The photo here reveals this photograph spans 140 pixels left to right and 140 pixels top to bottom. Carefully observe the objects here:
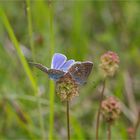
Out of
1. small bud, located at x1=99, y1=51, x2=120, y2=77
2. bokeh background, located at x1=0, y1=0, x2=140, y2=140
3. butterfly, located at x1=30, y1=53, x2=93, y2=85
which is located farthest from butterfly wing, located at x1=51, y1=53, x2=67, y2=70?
bokeh background, located at x1=0, y1=0, x2=140, y2=140

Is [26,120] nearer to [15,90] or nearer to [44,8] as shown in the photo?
[15,90]

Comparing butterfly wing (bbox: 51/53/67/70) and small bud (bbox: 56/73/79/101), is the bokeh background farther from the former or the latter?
butterfly wing (bbox: 51/53/67/70)

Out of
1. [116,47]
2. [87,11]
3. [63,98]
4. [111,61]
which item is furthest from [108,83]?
[63,98]

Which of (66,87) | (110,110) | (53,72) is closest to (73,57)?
(110,110)

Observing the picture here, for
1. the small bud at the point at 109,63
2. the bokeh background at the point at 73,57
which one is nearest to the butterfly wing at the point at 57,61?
the small bud at the point at 109,63

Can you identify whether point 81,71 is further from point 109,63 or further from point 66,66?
point 109,63

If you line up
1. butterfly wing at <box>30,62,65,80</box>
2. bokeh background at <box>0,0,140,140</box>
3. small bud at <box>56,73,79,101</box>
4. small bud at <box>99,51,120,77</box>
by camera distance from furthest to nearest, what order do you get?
1. bokeh background at <box>0,0,140,140</box>
2. small bud at <box>99,51,120,77</box>
3. small bud at <box>56,73,79,101</box>
4. butterfly wing at <box>30,62,65,80</box>

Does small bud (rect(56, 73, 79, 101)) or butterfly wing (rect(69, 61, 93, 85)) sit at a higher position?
butterfly wing (rect(69, 61, 93, 85))
